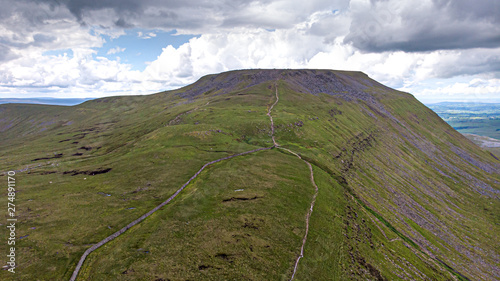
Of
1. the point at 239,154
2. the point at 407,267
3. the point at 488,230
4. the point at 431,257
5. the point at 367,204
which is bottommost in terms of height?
the point at 488,230

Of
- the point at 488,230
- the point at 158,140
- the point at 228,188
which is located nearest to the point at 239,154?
the point at 228,188

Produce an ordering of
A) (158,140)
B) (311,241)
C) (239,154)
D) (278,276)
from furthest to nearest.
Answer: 1. (158,140)
2. (239,154)
3. (311,241)
4. (278,276)

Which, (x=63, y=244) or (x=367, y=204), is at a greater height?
(x=63, y=244)

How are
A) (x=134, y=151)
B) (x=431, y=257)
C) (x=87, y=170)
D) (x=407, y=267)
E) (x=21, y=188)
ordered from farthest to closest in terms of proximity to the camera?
(x=134, y=151) → (x=87, y=170) → (x=21, y=188) → (x=431, y=257) → (x=407, y=267)

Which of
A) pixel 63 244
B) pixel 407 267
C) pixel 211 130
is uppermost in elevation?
pixel 211 130

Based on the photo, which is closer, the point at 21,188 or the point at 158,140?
the point at 21,188

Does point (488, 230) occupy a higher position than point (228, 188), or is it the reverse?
point (228, 188)

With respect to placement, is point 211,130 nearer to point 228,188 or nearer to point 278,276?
point 228,188

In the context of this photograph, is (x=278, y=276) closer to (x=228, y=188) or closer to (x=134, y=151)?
(x=228, y=188)

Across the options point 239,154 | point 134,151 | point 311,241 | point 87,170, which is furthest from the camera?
point 134,151

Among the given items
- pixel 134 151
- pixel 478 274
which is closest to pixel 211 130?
pixel 134 151
